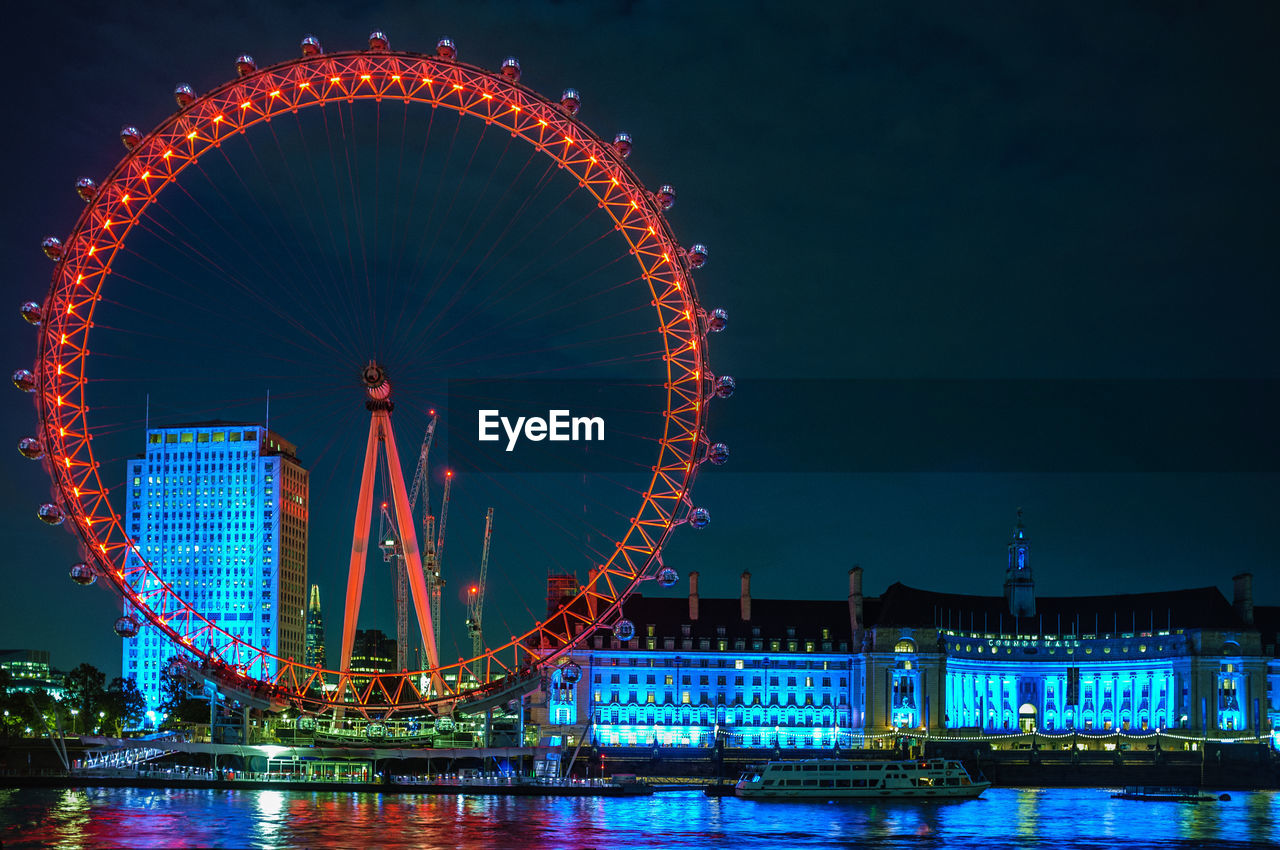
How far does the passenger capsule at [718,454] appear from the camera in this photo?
94.1 meters

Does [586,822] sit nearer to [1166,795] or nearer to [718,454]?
[718,454]

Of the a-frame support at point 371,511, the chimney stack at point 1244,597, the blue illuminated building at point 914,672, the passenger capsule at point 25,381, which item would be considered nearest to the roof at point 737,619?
the blue illuminated building at point 914,672

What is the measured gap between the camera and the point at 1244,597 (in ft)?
557

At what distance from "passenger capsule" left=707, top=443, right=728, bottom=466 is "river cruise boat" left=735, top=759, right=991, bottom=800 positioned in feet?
115

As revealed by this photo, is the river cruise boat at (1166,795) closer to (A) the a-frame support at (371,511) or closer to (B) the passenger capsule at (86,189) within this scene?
(A) the a-frame support at (371,511)

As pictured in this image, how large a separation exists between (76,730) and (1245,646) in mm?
123622

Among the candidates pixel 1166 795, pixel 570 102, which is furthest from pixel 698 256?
pixel 1166 795

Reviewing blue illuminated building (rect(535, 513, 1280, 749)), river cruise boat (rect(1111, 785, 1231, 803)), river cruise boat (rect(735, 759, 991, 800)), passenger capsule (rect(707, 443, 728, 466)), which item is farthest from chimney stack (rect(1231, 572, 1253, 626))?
passenger capsule (rect(707, 443, 728, 466))

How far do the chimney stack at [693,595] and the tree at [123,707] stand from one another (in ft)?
200

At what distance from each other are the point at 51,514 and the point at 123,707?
94.4 meters

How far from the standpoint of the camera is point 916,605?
555ft

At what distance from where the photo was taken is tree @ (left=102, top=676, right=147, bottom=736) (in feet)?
576

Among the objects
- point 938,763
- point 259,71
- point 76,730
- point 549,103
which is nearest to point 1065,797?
point 938,763

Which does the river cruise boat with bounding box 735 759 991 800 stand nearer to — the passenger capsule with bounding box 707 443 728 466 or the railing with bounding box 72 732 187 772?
the passenger capsule with bounding box 707 443 728 466
